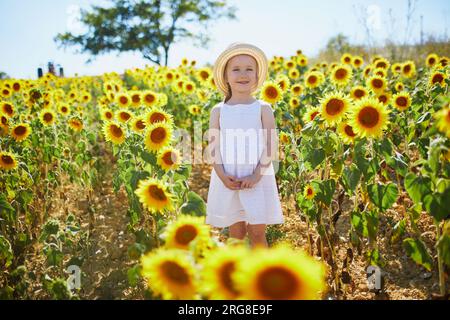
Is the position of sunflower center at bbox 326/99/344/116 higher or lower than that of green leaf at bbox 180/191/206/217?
higher

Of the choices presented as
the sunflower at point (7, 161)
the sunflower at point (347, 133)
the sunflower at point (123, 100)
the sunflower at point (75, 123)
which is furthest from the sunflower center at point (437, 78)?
the sunflower at point (7, 161)

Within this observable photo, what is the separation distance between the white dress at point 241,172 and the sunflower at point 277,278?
4.75 ft

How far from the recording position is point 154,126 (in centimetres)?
258

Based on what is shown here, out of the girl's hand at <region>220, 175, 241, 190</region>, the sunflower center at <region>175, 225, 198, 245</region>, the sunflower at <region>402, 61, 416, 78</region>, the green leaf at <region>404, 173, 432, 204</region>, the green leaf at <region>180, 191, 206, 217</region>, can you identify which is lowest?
the sunflower center at <region>175, 225, 198, 245</region>

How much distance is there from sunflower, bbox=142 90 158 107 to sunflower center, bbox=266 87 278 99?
47.8 inches

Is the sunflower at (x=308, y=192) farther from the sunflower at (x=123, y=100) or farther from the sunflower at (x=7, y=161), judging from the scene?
the sunflower at (x=123, y=100)

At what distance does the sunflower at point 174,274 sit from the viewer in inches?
50.4

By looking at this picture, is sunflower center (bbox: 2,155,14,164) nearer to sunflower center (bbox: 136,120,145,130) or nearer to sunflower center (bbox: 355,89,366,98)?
sunflower center (bbox: 136,120,145,130)

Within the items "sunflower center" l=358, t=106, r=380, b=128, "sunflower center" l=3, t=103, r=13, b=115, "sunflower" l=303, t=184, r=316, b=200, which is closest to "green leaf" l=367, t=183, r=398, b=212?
"sunflower center" l=358, t=106, r=380, b=128

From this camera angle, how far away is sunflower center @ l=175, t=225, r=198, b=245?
1.47 meters

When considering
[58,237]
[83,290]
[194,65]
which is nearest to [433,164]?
[58,237]

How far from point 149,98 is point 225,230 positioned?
5.72ft

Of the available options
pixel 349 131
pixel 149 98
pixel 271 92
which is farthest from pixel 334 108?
pixel 149 98

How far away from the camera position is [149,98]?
4.21 m
